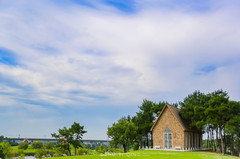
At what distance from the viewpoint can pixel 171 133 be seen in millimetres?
44312

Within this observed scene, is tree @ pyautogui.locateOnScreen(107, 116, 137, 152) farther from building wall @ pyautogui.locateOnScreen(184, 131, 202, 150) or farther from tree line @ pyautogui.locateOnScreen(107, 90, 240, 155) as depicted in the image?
building wall @ pyautogui.locateOnScreen(184, 131, 202, 150)

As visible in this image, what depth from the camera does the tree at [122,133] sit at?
46.9 meters

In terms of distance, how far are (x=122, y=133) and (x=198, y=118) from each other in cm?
1670

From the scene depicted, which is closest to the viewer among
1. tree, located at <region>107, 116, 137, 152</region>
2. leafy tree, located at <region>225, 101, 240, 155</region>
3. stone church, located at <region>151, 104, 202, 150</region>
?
leafy tree, located at <region>225, 101, 240, 155</region>

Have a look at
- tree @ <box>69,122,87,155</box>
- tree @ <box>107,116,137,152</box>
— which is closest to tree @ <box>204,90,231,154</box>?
tree @ <box>107,116,137,152</box>

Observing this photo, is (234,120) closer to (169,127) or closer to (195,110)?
(195,110)

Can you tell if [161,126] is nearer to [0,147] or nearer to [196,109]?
[196,109]

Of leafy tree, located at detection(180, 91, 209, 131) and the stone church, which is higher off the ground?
leafy tree, located at detection(180, 91, 209, 131)

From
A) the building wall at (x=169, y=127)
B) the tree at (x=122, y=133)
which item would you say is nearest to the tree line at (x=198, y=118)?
the tree at (x=122, y=133)

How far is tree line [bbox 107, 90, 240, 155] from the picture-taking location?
4016 centimetres

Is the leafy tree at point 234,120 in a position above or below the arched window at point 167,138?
above

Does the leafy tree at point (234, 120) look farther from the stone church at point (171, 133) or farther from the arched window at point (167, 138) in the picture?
the arched window at point (167, 138)

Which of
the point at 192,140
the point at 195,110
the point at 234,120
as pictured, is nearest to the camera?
the point at 234,120

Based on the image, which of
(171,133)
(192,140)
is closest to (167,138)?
(171,133)
